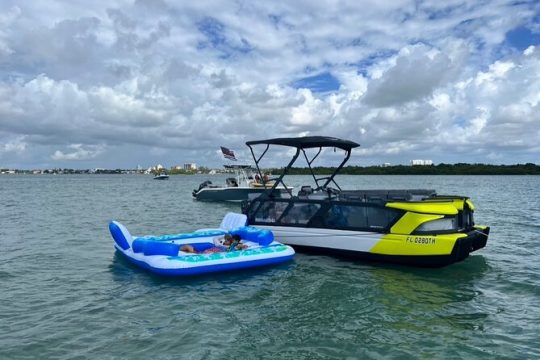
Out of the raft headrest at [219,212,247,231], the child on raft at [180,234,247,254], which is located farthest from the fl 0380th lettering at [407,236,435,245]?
the raft headrest at [219,212,247,231]

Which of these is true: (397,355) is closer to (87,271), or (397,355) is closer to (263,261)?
(263,261)

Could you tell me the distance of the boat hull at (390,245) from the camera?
1331 centimetres

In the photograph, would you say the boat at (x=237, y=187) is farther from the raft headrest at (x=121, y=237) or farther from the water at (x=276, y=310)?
the raft headrest at (x=121, y=237)

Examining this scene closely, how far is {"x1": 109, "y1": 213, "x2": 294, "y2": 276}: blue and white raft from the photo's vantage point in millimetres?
12664

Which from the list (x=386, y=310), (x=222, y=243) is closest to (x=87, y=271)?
(x=222, y=243)

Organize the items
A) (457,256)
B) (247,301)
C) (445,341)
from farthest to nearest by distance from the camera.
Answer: (457,256), (247,301), (445,341)

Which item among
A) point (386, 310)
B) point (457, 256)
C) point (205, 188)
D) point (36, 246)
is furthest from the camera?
point (205, 188)

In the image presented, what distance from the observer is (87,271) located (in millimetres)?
14367

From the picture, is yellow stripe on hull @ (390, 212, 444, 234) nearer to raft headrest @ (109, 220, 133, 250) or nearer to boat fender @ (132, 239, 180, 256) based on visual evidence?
boat fender @ (132, 239, 180, 256)

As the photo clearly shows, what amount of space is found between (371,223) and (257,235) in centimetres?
404

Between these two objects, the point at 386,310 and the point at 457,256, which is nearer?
the point at 386,310

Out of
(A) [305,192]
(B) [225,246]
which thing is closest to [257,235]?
(B) [225,246]

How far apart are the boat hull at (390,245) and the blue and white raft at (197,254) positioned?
5.81ft

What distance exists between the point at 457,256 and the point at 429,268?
1.04 meters
